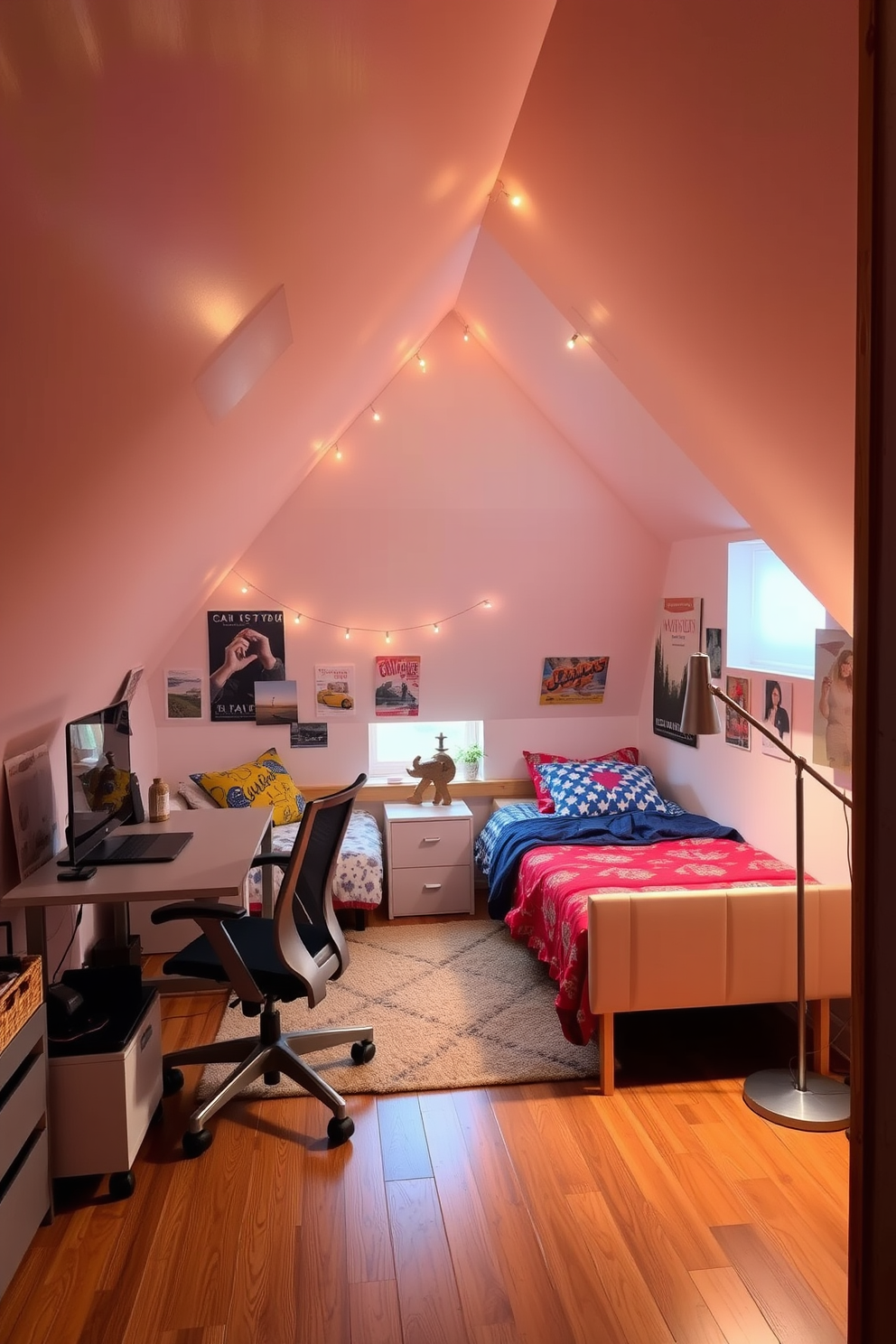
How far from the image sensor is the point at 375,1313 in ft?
7.23

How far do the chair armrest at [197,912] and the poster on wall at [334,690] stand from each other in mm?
2467

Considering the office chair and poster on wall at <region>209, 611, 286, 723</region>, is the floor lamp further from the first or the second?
poster on wall at <region>209, 611, 286, 723</region>

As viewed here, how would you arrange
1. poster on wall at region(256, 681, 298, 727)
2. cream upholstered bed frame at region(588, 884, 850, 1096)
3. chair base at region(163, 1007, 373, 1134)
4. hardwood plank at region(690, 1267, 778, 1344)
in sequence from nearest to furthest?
hardwood plank at region(690, 1267, 778, 1344), chair base at region(163, 1007, 373, 1134), cream upholstered bed frame at region(588, 884, 850, 1096), poster on wall at region(256, 681, 298, 727)

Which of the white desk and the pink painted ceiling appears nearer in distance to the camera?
the pink painted ceiling

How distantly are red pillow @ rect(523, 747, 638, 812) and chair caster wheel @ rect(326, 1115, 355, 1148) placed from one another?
2.43 metres

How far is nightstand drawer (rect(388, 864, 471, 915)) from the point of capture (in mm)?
4965

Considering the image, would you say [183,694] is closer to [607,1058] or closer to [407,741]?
[407,741]

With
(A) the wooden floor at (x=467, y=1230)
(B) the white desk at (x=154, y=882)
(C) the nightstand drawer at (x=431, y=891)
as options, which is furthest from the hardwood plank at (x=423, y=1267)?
(C) the nightstand drawer at (x=431, y=891)

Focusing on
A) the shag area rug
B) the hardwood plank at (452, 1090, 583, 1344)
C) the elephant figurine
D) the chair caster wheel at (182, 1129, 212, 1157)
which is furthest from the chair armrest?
the elephant figurine

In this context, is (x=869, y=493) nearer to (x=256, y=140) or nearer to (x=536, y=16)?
(x=256, y=140)

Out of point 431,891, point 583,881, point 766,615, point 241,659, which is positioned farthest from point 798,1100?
point 241,659

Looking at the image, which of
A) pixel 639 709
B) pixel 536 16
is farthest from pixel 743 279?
pixel 639 709

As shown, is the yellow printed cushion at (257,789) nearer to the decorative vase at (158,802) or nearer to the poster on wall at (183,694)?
the poster on wall at (183,694)

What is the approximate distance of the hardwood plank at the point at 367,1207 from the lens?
2.36 metres
